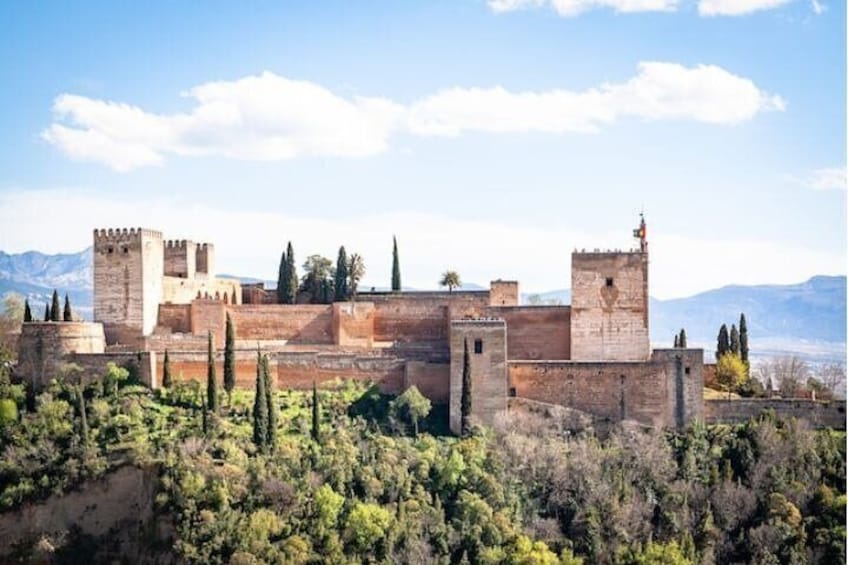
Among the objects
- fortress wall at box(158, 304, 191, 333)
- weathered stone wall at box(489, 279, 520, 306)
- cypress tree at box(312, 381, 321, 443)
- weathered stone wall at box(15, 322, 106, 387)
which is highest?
weathered stone wall at box(489, 279, 520, 306)

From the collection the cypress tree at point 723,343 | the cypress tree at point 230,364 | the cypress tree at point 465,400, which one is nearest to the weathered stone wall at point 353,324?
the cypress tree at point 230,364

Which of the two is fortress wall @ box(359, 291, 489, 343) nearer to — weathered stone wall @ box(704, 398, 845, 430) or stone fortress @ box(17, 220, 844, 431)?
stone fortress @ box(17, 220, 844, 431)

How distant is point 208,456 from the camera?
27.2 metres

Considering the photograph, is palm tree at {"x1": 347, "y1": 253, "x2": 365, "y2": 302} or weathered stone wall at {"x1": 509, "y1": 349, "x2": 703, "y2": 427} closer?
weathered stone wall at {"x1": 509, "y1": 349, "x2": 703, "y2": 427}

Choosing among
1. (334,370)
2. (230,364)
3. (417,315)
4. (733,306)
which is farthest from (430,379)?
(733,306)

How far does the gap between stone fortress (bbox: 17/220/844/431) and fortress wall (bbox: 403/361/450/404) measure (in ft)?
0.09

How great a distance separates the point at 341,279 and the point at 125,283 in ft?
19.3

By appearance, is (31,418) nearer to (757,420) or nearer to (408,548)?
(408,548)

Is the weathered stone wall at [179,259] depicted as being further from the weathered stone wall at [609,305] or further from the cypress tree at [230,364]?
the weathered stone wall at [609,305]

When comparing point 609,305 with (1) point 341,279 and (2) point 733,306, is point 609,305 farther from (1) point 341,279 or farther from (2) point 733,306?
(2) point 733,306

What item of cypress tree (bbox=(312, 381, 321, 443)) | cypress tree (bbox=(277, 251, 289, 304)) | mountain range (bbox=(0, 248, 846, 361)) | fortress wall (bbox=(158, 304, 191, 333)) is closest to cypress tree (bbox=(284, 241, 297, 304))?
cypress tree (bbox=(277, 251, 289, 304))

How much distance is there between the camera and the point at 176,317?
3303 centimetres

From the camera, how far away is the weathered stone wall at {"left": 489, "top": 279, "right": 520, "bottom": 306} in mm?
33156

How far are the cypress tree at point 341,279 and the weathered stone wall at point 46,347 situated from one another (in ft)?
23.6
